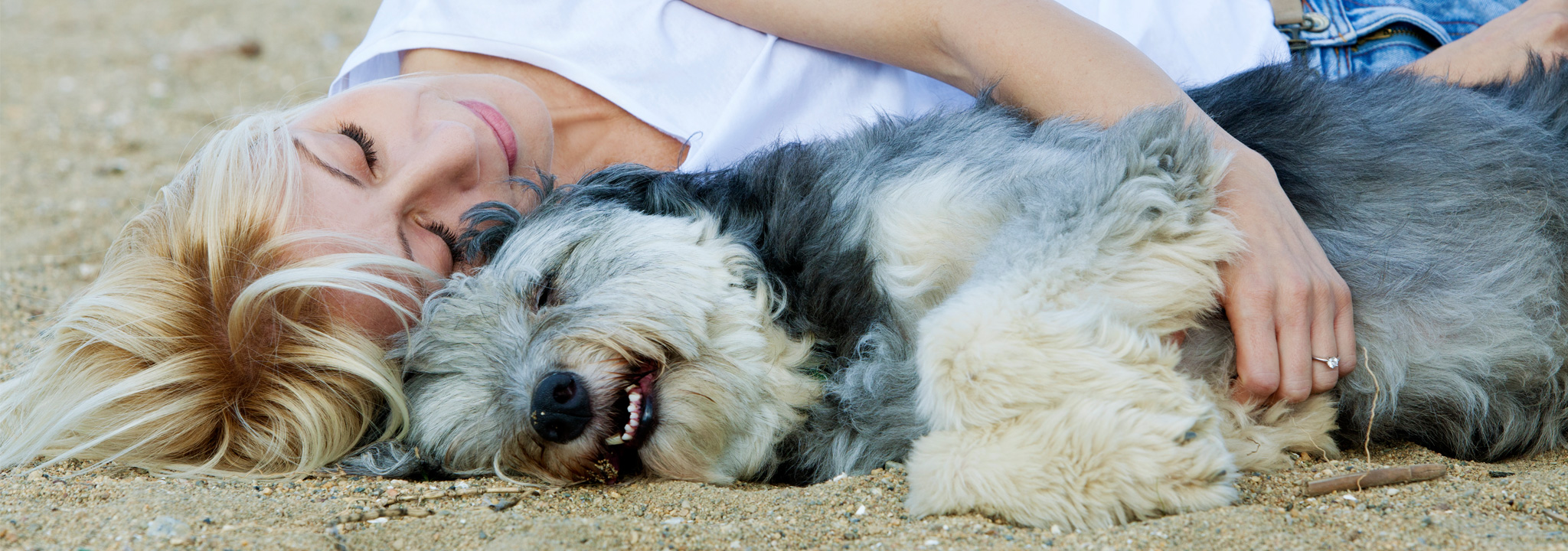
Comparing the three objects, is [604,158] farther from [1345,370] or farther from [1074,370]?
[1345,370]

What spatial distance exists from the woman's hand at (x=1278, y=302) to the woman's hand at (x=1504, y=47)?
1.22m

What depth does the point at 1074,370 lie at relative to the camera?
2.04 meters

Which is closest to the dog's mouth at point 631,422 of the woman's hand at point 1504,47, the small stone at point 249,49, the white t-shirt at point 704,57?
the white t-shirt at point 704,57

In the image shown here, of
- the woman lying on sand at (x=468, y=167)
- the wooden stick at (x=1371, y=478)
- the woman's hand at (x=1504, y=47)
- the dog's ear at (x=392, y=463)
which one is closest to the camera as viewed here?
the wooden stick at (x=1371, y=478)

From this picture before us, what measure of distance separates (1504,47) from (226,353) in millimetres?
3994

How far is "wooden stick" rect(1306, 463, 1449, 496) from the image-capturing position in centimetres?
216

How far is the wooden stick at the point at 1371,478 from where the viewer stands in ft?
7.08

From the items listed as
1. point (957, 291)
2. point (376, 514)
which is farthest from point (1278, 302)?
point (376, 514)

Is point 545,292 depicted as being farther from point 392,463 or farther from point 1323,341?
point 1323,341

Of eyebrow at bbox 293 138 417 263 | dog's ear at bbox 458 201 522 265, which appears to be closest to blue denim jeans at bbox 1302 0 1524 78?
dog's ear at bbox 458 201 522 265

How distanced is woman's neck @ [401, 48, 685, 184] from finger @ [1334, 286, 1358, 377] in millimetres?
2051

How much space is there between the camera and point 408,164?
2805 mm

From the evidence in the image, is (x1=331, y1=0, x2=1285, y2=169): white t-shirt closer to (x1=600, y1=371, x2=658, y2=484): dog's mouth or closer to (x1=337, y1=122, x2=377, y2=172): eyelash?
(x1=337, y1=122, x2=377, y2=172): eyelash

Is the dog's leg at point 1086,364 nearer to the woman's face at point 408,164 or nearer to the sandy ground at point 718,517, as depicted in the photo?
the sandy ground at point 718,517
